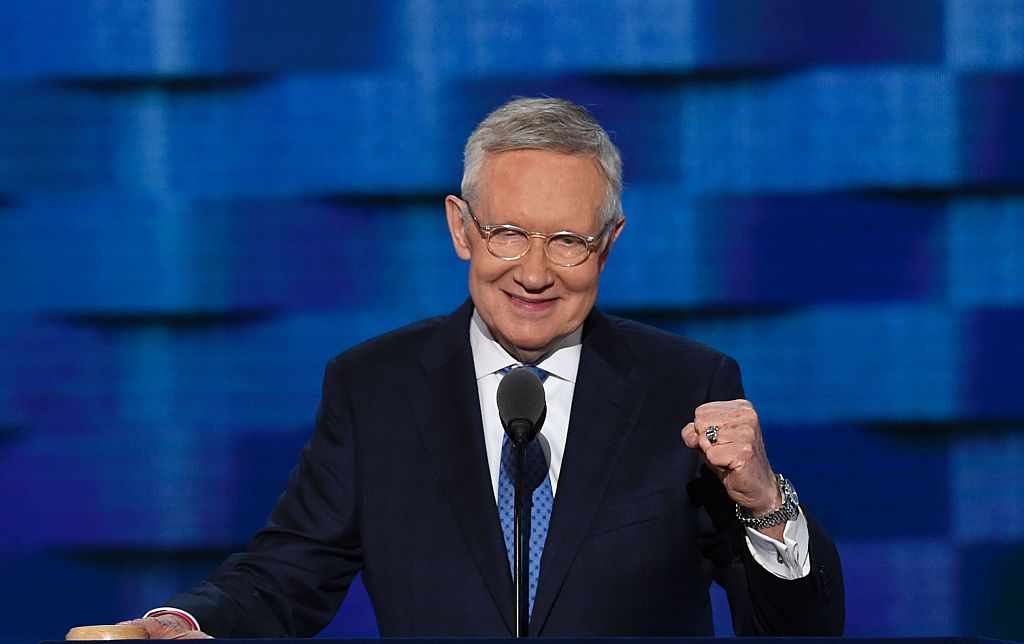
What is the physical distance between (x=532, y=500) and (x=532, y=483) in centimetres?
3

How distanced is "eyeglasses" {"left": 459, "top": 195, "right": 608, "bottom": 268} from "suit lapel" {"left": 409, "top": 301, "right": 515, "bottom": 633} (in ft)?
0.77

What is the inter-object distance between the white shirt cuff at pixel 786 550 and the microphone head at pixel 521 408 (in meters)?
0.40

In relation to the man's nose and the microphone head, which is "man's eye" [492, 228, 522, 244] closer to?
the man's nose

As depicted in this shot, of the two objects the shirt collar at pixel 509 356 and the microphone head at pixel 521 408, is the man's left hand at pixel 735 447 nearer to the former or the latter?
the microphone head at pixel 521 408

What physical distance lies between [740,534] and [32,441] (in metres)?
2.02

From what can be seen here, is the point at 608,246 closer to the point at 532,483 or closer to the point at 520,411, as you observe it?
the point at 532,483

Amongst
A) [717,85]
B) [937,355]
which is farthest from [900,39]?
[937,355]

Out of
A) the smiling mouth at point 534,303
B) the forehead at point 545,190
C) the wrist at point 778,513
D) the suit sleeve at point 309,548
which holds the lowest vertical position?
the suit sleeve at point 309,548

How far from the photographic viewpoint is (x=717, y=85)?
10.6 ft

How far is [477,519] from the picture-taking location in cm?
204

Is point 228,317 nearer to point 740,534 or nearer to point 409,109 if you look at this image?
point 409,109

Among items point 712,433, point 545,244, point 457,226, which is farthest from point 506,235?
point 712,433

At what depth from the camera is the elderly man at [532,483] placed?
6.64 ft

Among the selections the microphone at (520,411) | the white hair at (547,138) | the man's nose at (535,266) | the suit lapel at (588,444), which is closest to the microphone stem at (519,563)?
the microphone at (520,411)
